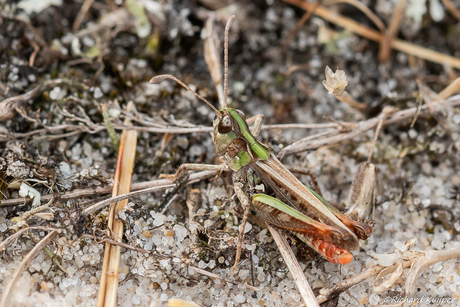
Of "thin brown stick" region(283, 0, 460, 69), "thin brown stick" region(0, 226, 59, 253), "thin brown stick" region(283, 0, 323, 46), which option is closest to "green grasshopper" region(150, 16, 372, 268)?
"thin brown stick" region(0, 226, 59, 253)

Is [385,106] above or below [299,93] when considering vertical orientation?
below

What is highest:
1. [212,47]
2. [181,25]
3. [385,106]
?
[181,25]

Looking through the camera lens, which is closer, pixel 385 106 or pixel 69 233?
pixel 69 233

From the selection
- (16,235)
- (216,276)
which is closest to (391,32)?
(216,276)

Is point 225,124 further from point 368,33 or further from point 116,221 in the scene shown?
point 368,33

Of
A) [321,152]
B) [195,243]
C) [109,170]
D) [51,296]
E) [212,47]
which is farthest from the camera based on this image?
[212,47]

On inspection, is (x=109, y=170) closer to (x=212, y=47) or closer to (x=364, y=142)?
(x=212, y=47)

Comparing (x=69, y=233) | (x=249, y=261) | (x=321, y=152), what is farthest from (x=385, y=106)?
(x=69, y=233)

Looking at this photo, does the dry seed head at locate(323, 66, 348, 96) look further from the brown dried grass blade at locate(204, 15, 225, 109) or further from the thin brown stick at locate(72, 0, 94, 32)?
the thin brown stick at locate(72, 0, 94, 32)
